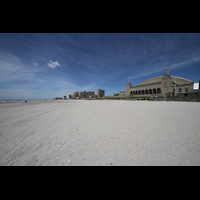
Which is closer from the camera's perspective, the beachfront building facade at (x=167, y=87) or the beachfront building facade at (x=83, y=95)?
the beachfront building facade at (x=167, y=87)

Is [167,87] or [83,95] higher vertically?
[83,95]

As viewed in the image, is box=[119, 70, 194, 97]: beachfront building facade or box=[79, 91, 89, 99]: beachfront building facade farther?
box=[79, 91, 89, 99]: beachfront building facade

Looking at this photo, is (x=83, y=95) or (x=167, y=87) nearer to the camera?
(x=167, y=87)
